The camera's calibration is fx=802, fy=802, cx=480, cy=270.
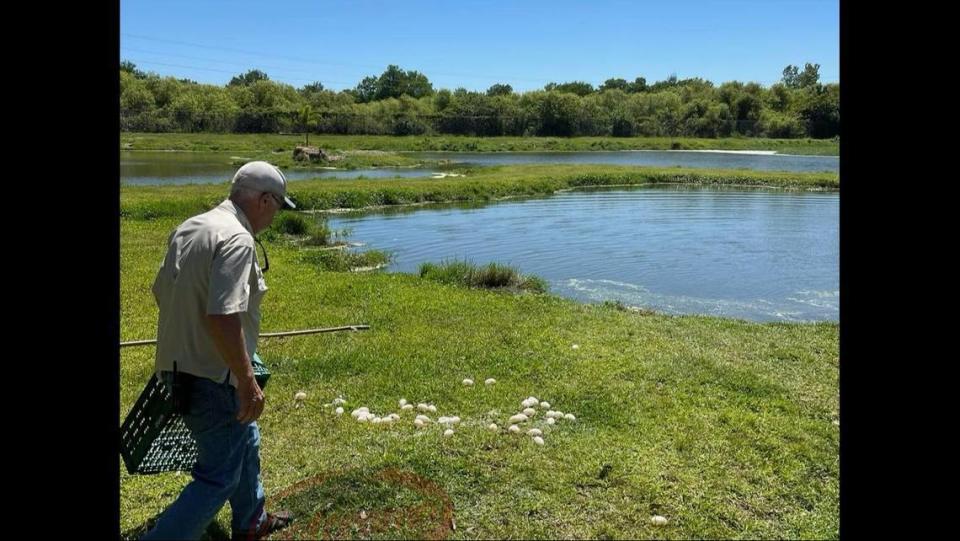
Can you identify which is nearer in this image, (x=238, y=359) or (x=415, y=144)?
(x=238, y=359)

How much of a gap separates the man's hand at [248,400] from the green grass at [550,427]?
109 centimetres

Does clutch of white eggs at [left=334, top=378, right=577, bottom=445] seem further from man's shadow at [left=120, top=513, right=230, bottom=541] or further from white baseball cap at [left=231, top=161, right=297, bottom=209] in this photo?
white baseball cap at [left=231, top=161, right=297, bottom=209]

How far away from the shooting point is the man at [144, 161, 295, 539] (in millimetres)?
A: 3955

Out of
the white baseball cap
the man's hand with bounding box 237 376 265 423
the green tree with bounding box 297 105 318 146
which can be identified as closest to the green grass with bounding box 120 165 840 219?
the white baseball cap

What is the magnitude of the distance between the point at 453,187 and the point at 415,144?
174ft

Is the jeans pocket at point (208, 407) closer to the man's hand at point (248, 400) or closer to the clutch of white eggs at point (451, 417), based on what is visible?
the man's hand at point (248, 400)

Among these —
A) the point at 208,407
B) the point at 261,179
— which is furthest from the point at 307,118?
the point at 208,407

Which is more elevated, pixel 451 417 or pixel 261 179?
pixel 261 179

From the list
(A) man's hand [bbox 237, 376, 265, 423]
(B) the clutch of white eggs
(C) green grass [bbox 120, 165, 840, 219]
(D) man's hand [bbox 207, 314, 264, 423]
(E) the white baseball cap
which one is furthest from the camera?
(C) green grass [bbox 120, 165, 840, 219]

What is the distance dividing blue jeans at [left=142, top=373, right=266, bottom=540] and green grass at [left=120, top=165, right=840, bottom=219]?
17.9m

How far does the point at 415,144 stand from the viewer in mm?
88250

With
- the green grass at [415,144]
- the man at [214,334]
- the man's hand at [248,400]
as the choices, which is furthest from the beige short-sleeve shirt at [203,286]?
the green grass at [415,144]

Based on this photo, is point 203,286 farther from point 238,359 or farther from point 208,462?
point 208,462
